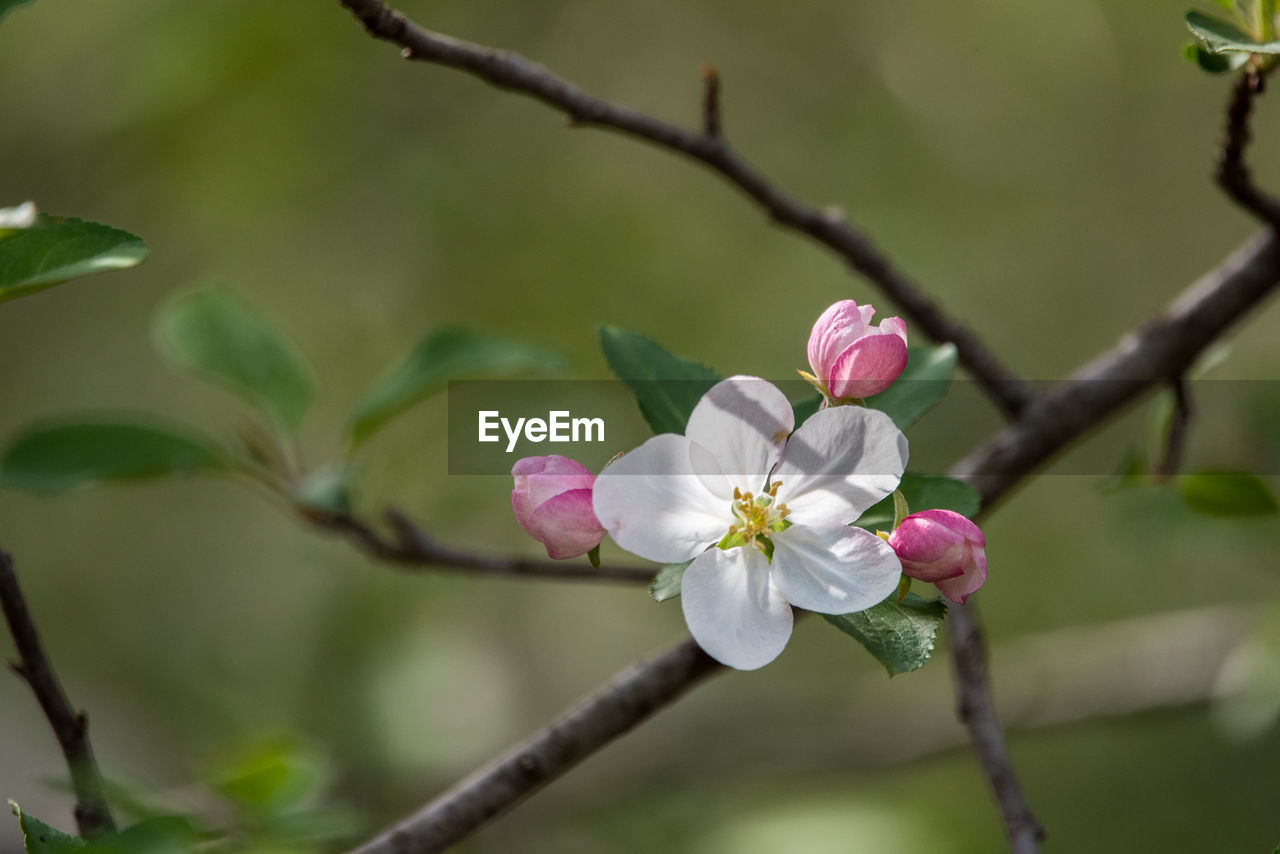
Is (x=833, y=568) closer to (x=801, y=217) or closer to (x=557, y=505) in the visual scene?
(x=557, y=505)

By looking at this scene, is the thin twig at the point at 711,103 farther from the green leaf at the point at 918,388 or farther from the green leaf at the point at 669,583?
the green leaf at the point at 669,583

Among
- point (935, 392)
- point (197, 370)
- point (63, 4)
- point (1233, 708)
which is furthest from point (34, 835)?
point (63, 4)

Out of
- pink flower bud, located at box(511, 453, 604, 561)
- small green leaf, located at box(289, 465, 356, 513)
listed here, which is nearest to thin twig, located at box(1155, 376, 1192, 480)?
pink flower bud, located at box(511, 453, 604, 561)

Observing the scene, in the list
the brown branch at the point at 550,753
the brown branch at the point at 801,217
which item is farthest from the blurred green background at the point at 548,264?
the brown branch at the point at 550,753

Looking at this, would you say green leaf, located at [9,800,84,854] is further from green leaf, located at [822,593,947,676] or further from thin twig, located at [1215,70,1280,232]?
thin twig, located at [1215,70,1280,232]

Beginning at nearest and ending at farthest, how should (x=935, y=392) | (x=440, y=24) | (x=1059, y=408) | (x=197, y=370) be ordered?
(x=935, y=392), (x=1059, y=408), (x=197, y=370), (x=440, y=24)

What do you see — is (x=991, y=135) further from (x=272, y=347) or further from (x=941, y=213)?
(x=272, y=347)
